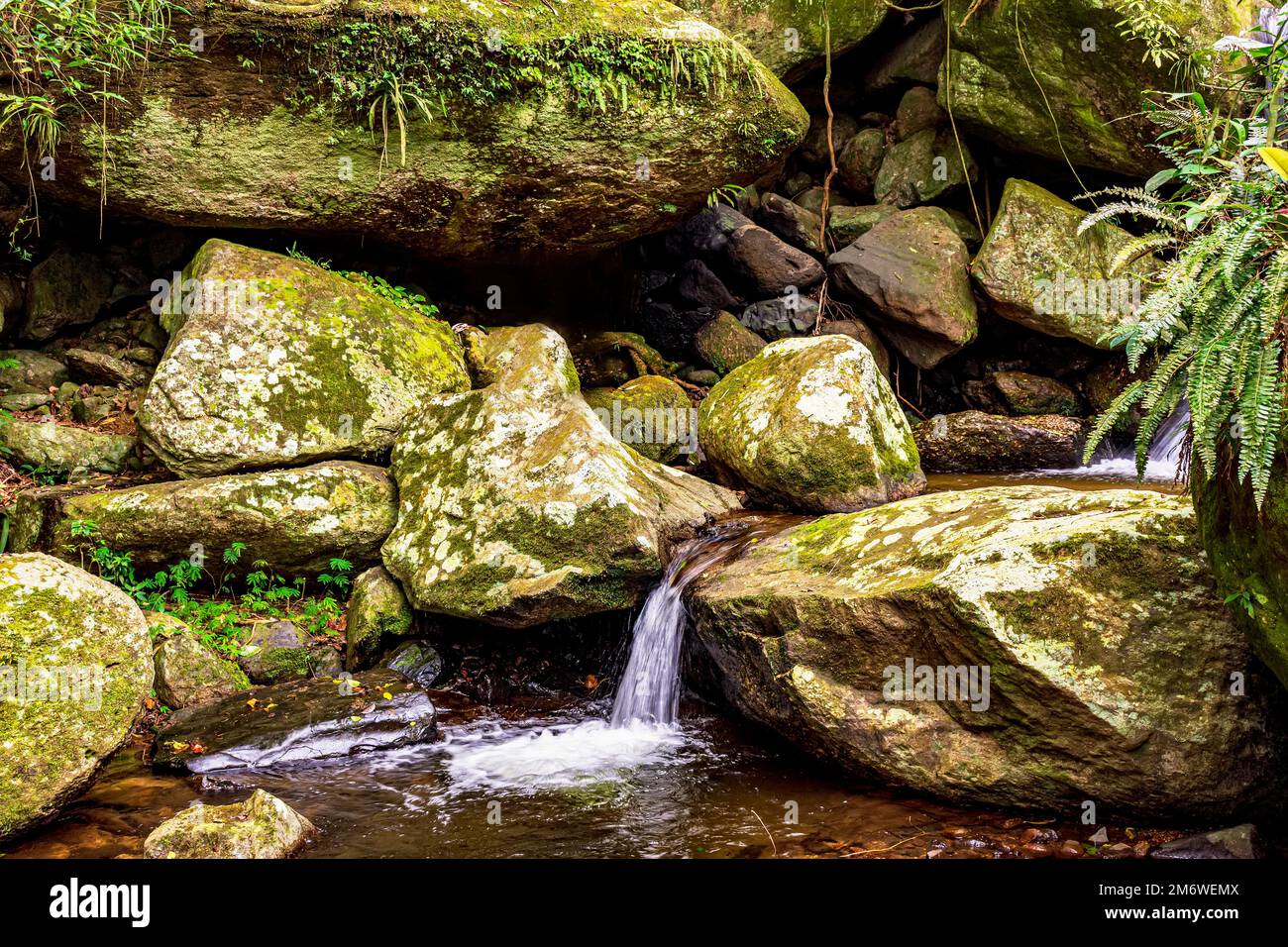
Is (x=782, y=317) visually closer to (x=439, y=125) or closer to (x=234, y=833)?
(x=439, y=125)

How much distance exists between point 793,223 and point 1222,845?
31.5ft

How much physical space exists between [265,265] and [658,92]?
389 cm

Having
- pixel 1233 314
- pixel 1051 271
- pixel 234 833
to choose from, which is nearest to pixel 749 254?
pixel 1051 271

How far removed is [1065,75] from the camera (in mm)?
10164

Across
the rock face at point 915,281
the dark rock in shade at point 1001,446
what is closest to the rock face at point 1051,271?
the rock face at point 915,281

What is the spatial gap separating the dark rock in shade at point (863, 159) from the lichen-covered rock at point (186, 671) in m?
10.1

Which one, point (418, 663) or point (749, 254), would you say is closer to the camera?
point (418, 663)

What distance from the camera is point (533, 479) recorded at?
6195 millimetres

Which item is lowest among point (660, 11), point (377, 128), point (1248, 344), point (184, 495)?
point (184, 495)

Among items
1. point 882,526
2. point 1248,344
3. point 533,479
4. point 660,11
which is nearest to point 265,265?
point 533,479

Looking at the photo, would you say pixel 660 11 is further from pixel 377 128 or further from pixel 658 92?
pixel 377 128

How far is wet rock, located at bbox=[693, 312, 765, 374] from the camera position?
34.5ft

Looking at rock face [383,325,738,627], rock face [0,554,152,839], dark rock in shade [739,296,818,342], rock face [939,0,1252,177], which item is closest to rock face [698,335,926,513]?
rock face [383,325,738,627]

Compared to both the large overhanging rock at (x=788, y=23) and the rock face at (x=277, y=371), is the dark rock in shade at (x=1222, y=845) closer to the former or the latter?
the rock face at (x=277, y=371)
